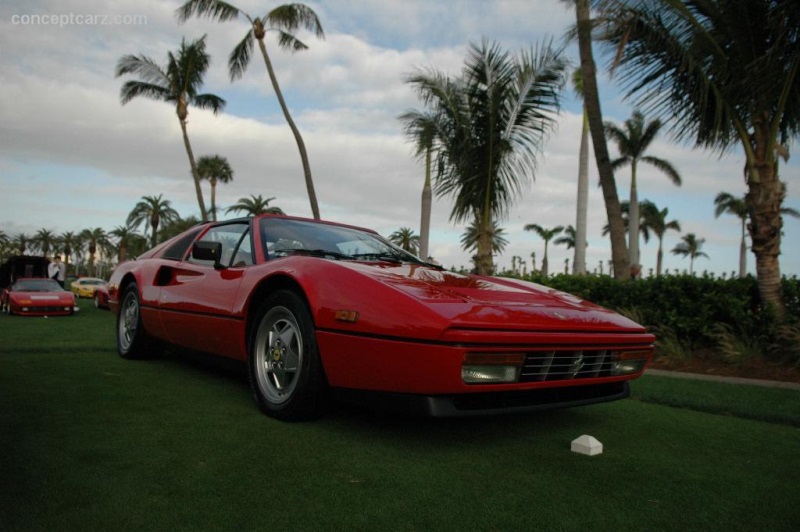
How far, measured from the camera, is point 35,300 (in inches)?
494

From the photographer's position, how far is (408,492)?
206 centimetres

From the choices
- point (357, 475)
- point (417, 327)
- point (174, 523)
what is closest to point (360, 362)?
point (417, 327)

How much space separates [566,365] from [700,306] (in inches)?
201

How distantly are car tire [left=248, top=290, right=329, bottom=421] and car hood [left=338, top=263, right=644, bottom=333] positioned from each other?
0.42 meters

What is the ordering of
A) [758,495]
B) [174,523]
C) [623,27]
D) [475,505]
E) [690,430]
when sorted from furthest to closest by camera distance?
[623,27] < [690,430] < [758,495] < [475,505] < [174,523]

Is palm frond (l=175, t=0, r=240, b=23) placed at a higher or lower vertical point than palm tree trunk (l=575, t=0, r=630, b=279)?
higher

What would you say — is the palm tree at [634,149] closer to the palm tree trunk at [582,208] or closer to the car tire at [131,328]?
the palm tree trunk at [582,208]

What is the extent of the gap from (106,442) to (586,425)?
99.4 inches

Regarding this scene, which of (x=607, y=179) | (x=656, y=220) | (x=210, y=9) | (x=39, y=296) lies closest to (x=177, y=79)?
(x=210, y=9)

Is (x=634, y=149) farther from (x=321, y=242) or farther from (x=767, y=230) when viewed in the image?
(x=321, y=242)

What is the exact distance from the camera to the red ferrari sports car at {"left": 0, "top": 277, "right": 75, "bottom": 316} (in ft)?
40.7

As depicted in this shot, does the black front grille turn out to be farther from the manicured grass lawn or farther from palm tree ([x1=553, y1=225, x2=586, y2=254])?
palm tree ([x1=553, y1=225, x2=586, y2=254])

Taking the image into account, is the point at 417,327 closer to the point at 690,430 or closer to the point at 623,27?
the point at 690,430

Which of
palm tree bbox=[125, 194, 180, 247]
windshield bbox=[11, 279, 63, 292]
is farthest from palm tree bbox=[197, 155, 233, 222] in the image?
windshield bbox=[11, 279, 63, 292]
